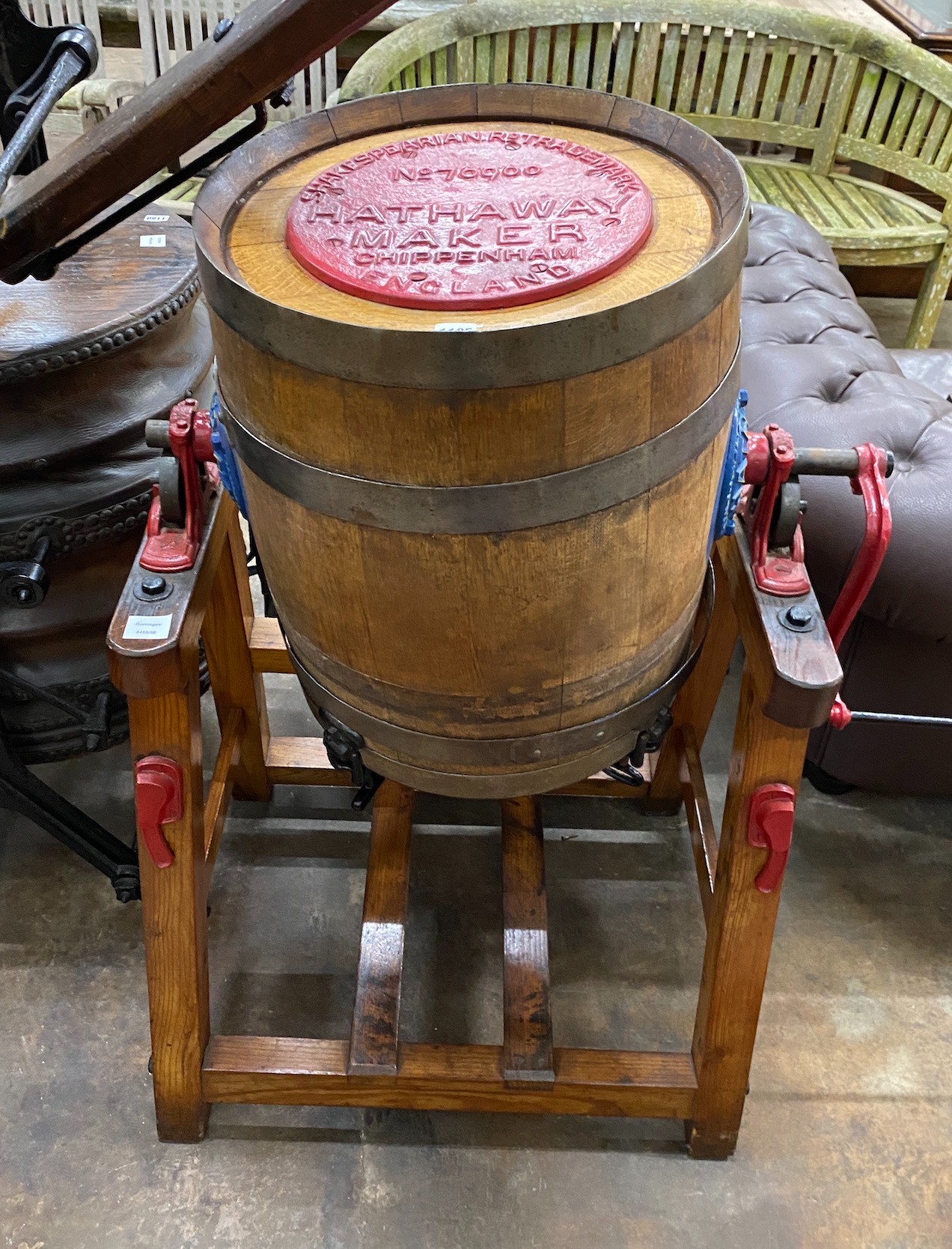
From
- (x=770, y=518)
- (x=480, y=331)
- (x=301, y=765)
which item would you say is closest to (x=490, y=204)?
(x=480, y=331)

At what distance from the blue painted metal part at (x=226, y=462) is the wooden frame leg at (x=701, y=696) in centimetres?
77

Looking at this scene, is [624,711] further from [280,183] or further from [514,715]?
[280,183]

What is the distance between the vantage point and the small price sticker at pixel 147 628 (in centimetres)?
125

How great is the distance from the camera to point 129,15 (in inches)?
189

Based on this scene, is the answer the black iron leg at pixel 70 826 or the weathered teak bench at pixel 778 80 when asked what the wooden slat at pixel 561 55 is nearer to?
the weathered teak bench at pixel 778 80

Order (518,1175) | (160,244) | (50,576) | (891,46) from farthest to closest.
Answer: (891,46), (160,244), (50,576), (518,1175)

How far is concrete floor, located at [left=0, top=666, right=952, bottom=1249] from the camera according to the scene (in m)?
1.59

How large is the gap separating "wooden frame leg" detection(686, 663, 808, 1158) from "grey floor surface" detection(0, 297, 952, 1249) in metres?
0.16

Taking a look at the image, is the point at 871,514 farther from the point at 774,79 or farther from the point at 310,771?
the point at 774,79

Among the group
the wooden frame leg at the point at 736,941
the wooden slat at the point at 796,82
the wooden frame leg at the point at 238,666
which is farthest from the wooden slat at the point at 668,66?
the wooden frame leg at the point at 736,941

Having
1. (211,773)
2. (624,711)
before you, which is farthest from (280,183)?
(211,773)

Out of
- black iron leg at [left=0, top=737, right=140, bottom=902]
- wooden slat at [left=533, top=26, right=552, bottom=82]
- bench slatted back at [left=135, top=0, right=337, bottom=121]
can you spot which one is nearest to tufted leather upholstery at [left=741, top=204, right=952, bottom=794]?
black iron leg at [left=0, top=737, right=140, bottom=902]

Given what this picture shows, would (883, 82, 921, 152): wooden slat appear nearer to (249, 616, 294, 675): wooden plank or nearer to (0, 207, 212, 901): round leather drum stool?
(0, 207, 212, 901): round leather drum stool

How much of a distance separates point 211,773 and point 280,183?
145 centimetres
